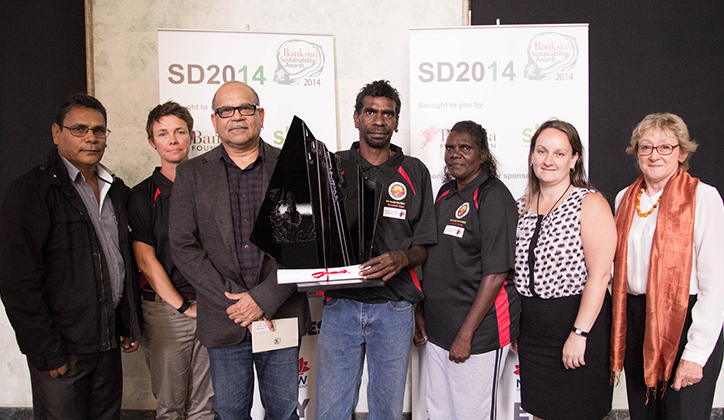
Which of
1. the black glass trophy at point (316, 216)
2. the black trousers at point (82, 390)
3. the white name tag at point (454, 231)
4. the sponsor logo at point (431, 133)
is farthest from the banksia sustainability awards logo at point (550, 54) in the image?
the black trousers at point (82, 390)

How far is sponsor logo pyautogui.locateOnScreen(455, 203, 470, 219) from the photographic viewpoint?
69.2 inches

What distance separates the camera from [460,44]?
8.20ft

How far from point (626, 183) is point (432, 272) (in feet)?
6.31

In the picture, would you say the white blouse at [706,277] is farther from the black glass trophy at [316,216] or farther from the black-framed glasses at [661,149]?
the black glass trophy at [316,216]

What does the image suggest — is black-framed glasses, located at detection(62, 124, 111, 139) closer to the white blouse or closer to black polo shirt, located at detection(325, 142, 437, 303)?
black polo shirt, located at detection(325, 142, 437, 303)

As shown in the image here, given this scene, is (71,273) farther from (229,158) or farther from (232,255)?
(229,158)

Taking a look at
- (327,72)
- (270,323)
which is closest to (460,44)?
(327,72)

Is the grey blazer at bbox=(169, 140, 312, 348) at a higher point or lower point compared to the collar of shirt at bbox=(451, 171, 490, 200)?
lower

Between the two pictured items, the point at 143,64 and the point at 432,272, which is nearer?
the point at 432,272

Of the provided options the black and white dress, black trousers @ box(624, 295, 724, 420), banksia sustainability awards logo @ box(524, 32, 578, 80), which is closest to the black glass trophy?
the black and white dress

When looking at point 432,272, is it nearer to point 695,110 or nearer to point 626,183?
point 626,183

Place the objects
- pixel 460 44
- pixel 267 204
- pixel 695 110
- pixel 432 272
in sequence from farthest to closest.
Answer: pixel 695 110, pixel 460 44, pixel 432 272, pixel 267 204

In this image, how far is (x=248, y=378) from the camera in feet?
5.66

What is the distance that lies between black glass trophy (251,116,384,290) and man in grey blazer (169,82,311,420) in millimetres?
183
